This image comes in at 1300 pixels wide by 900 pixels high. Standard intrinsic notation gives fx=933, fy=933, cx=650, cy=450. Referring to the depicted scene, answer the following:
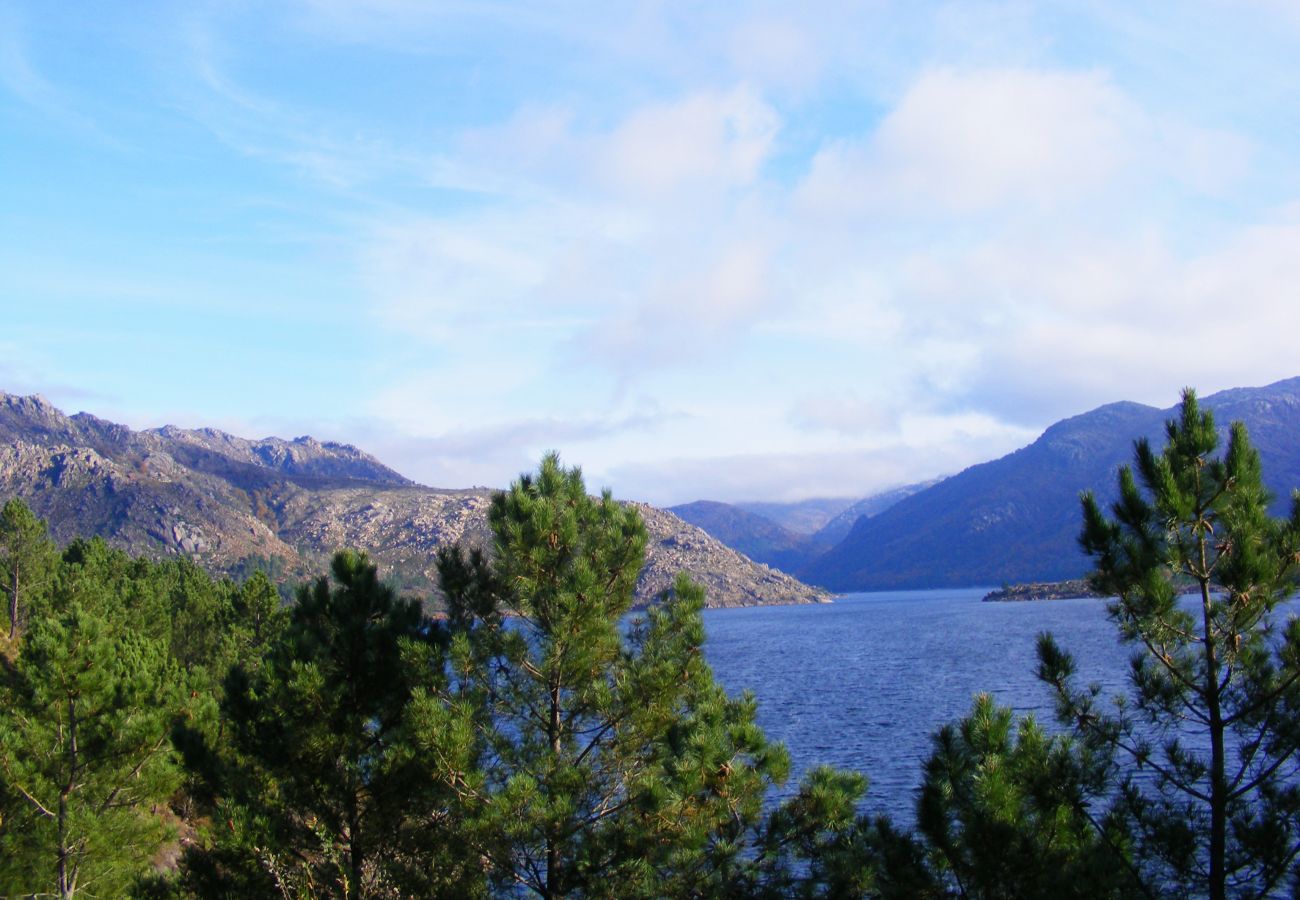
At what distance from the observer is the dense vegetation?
1205cm

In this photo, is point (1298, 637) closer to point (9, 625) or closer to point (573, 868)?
point (573, 868)

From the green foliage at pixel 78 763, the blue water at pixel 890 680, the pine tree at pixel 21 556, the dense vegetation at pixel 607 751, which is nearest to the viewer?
the dense vegetation at pixel 607 751

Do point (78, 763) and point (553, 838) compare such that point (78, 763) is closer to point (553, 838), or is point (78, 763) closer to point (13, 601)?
point (553, 838)

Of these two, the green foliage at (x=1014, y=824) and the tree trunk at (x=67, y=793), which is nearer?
the green foliage at (x=1014, y=824)

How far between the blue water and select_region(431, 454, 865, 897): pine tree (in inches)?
63.4

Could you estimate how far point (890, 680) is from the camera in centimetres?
8512

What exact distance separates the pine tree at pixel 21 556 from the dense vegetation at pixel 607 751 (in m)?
44.8

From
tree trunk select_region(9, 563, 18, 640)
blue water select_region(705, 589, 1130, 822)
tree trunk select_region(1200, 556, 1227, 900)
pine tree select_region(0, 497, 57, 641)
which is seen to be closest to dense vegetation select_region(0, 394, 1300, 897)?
tree trunk select_region(1200, 556, 1227, 900)

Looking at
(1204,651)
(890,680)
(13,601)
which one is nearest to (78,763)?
(1204,651)

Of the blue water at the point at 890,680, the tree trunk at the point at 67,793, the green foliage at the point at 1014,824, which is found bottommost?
the blue water at the point at 890,680

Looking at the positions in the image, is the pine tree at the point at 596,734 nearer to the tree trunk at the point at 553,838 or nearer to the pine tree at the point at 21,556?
the tree trunk at the point at 553,838

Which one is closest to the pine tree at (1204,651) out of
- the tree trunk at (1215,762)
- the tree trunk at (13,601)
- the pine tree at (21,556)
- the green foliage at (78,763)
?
the tree trunk at (1215,762)

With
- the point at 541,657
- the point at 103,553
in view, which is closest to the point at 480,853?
the point at 541,657

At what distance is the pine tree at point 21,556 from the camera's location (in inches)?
2418
